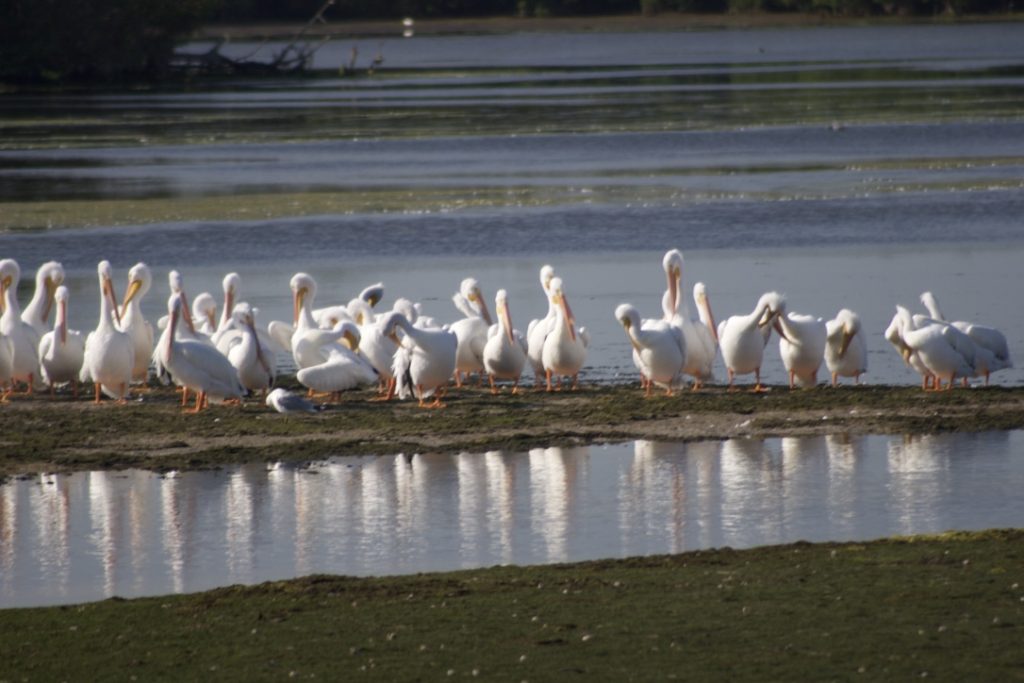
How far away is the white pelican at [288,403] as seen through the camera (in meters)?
10.2

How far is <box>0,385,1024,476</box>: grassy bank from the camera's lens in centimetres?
928

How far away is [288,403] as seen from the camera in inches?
402

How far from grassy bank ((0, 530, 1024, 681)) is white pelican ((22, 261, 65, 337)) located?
5756 millimetres

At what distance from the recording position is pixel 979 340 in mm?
10484

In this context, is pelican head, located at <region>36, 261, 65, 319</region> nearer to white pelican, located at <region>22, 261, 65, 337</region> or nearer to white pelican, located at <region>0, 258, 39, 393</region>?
white pelican, located at <region>22, 261, 65, 337</region>

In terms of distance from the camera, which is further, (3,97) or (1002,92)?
(3,97)

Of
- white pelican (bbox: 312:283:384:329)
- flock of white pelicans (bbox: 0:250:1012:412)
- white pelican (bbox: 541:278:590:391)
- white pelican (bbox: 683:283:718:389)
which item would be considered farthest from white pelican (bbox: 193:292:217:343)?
white pelican (bbox: 683:283:718:389)

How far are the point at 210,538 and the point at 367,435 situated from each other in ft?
6.91

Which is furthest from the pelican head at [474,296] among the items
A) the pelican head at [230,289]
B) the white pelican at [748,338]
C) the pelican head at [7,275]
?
the pelican head at [7,275]

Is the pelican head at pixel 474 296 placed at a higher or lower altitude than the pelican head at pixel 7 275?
lower

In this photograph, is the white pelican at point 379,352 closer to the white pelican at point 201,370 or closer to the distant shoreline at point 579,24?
the white pelican at point 201,370

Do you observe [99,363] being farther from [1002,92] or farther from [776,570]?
[1002,92]

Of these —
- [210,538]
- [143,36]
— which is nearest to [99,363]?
[210,538]

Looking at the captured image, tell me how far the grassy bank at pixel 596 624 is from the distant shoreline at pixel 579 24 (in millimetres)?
69175
